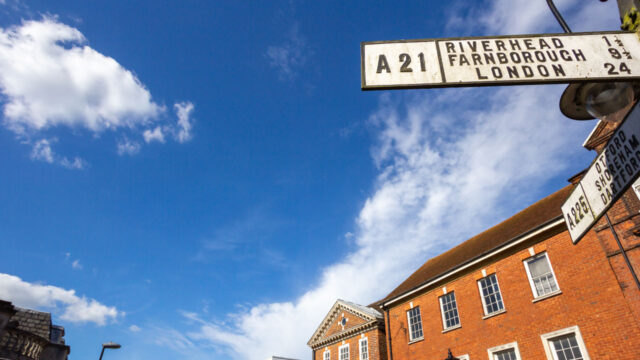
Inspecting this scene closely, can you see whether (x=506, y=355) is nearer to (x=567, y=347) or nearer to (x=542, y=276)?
→ (x=567, y=347)

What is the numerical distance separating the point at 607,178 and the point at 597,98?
2.18ft

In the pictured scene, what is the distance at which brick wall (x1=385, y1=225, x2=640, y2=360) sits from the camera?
39.1 ft

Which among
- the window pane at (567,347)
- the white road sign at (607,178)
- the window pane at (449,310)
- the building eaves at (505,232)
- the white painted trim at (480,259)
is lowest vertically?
the white road sign at (607,178)

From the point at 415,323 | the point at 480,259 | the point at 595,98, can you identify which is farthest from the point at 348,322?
the point at 595,98

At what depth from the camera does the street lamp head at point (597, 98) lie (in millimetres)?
2721

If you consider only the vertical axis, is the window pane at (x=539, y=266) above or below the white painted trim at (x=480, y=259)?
below

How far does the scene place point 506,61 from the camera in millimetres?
2928

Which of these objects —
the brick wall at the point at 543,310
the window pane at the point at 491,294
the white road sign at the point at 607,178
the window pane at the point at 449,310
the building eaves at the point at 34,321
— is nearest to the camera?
the white road sign at the point at 607,178

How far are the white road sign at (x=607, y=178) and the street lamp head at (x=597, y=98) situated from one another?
250 mm

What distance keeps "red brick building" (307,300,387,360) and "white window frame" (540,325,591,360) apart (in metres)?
11.2

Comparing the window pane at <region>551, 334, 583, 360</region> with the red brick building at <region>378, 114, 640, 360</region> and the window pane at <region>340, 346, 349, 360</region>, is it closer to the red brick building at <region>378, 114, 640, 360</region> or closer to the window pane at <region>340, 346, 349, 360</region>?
the red brick building at <region>378, 114, 640, 360</region>

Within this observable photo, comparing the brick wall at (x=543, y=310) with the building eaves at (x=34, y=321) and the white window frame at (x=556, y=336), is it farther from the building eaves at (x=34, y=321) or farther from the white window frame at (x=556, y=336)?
the building eaves at (x=34, y=321)

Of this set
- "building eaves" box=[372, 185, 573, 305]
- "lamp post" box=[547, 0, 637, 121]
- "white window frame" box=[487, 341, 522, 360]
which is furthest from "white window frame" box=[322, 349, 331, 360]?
"lamp post" box=[547, 0, 637, 121]

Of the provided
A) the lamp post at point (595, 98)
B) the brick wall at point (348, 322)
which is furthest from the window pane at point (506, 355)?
the lamp post at point (595, 98)
